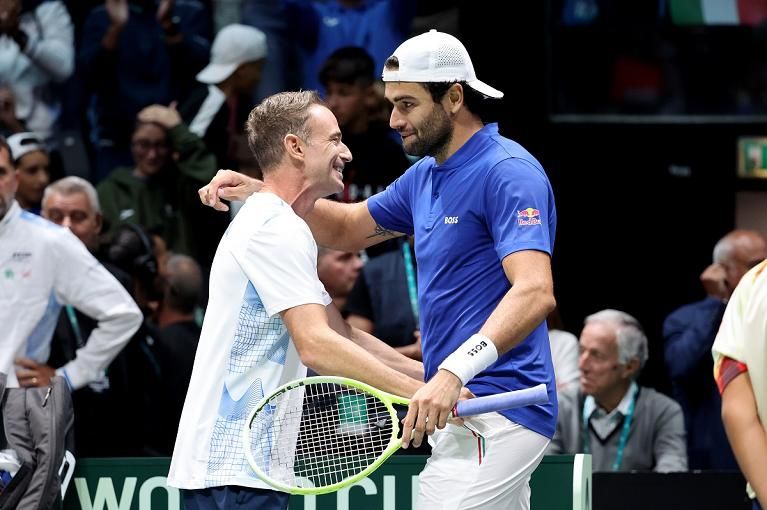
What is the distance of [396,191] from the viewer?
17.1ft

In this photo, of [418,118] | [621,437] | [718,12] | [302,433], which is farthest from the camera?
[718,12]

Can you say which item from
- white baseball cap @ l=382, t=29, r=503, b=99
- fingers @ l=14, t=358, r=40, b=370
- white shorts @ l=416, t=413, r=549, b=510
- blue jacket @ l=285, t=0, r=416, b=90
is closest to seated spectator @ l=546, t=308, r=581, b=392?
blue jacket @ l=285, t=0, r=416, b=90

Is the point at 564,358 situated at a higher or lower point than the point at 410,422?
lower

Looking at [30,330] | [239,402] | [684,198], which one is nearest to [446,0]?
[684,198]

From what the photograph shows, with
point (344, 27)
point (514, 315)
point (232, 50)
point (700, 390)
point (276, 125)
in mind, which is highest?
point (344, 27)

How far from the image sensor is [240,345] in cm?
429

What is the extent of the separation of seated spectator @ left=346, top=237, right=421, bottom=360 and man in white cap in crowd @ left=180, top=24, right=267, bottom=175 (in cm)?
149

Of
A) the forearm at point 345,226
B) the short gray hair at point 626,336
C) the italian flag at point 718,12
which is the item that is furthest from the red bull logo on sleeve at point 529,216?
the italian flag at point 718,12

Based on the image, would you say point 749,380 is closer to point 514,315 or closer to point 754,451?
point 754,451

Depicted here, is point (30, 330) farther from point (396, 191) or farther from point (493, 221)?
point (493, 221)

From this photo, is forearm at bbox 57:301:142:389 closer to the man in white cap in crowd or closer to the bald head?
the man in white cap in crowd

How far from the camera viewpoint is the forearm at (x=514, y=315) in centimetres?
433

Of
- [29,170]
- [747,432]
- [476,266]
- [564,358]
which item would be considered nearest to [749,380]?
[747,432]

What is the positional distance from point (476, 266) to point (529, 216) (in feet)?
0.87
